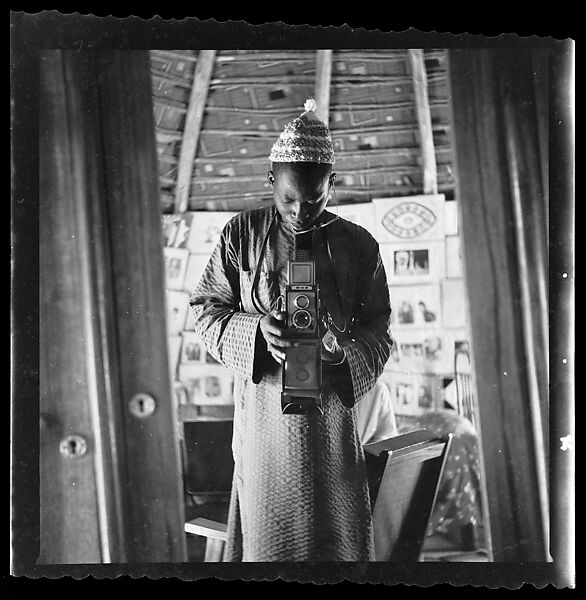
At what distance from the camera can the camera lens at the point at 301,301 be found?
1881 mm

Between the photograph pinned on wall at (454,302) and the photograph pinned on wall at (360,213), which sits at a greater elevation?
the photograph pinned on wall at (360,213)

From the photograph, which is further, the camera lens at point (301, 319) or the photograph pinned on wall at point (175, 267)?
the photograph pinned on wall at point (175, 267)

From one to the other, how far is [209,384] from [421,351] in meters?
0.60

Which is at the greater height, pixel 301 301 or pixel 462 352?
pixel 301 301

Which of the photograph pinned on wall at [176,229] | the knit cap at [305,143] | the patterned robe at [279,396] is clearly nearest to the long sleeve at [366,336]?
the patterned robe at [279,396]

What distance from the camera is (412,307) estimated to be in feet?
6.73

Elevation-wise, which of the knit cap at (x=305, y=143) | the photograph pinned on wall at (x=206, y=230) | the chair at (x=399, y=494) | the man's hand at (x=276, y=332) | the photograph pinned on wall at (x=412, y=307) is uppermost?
the knit cap at (x=305, y=143)

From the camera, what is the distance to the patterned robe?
196 centimetres

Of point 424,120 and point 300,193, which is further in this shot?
point 424,120

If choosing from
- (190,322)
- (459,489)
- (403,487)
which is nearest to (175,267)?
(190,322)

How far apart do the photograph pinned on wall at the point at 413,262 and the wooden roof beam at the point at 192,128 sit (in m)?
0.58

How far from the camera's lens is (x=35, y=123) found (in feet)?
6.70

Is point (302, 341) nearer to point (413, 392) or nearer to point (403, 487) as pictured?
point (413, 392)

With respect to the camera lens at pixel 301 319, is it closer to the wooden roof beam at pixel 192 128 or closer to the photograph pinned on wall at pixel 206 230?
the photograph pinned on wall at pixel 206 230
